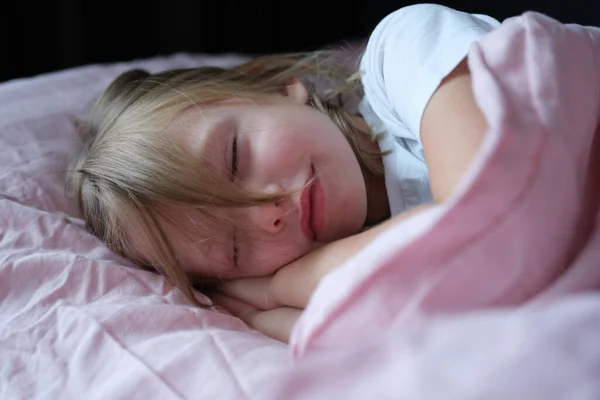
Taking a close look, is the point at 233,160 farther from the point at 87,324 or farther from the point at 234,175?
the point at 87,324

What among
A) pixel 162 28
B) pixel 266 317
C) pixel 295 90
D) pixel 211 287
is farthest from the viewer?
pixel 162 28

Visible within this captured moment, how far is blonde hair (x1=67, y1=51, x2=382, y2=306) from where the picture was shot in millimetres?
736

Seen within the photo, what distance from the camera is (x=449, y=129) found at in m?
0.59

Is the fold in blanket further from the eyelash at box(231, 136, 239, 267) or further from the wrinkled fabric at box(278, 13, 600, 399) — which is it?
the eyelash at box(231, 136, 239, 267)

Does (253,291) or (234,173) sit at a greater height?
(234,173)

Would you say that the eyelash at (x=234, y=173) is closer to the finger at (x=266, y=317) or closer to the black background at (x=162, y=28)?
the finger at (x=266, y=317)

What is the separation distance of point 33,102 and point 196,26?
84 cm

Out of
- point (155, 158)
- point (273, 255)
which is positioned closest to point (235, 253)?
point (273, 255)

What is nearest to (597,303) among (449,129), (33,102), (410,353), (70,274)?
(410,353)

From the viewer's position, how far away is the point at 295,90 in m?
0.96

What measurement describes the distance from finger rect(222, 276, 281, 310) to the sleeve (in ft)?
0.84

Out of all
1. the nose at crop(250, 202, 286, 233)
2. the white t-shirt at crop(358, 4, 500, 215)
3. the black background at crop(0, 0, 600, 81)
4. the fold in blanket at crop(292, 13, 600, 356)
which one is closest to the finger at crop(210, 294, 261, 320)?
the nose at crop(250, 202, 286, 233)

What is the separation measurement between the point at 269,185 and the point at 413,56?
22 centimetres

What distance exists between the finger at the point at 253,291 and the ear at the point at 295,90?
0.87 ft
